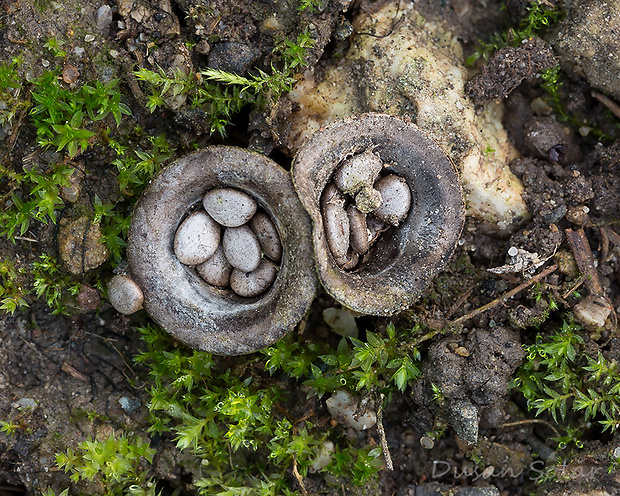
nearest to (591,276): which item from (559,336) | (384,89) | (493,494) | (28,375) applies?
(559,336)

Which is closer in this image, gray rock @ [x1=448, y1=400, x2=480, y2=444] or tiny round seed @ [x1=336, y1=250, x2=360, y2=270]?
tiny round seed @ [x1=336, y1=250, x2=360, y2=270]

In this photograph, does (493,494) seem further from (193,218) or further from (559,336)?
(193,218)

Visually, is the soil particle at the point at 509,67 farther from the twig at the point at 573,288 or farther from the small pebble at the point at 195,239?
the small pebble at the point at 195,239

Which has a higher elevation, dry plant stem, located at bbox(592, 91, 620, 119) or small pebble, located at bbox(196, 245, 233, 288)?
dry plant stem, located at bbox(592, 91, 620, 119)

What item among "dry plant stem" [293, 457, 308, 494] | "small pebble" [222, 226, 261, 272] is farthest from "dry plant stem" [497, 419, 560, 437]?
"small pebble" [222, 226, 261, 272]

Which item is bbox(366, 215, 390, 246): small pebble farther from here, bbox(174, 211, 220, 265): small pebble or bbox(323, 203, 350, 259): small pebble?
bbox(174, 211, 220, 265): small pebble

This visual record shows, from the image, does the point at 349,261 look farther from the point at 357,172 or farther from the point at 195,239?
the point at 195,239

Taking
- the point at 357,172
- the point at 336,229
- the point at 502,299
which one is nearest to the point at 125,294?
the point at 336,229
